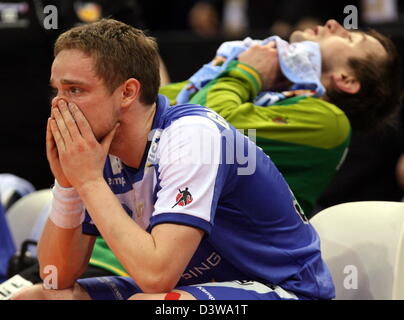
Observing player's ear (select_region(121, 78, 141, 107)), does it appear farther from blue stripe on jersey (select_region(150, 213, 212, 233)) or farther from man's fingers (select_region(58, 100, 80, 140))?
blue stripe on jersey (select_region(150, 213, 212, 233))

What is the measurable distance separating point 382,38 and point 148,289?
1514mm

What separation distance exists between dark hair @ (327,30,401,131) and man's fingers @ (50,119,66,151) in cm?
125

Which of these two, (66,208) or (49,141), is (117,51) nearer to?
(49,141)

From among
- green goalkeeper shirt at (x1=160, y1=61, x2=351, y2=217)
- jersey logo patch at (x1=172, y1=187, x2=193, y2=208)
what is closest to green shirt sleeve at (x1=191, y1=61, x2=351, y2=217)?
green goalkeeper shirt at (x1=160, y1=61, x2=351, y2=217)

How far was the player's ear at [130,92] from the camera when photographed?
1.97m

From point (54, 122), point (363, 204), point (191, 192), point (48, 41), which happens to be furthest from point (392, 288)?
point (48, 41)

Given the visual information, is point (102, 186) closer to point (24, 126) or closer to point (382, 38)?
point (382, 38)

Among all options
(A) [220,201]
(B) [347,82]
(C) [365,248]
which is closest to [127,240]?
(A) [220,201]

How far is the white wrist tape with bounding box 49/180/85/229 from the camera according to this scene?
2.06 m

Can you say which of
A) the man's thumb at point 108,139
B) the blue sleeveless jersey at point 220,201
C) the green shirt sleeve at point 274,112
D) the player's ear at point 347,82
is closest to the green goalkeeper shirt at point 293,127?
the green shirt sleeve at point 274,112

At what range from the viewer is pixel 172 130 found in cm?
196

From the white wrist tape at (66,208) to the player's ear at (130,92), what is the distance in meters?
0.26

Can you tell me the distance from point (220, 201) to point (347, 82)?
107 cm

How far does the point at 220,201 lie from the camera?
6.54ft
